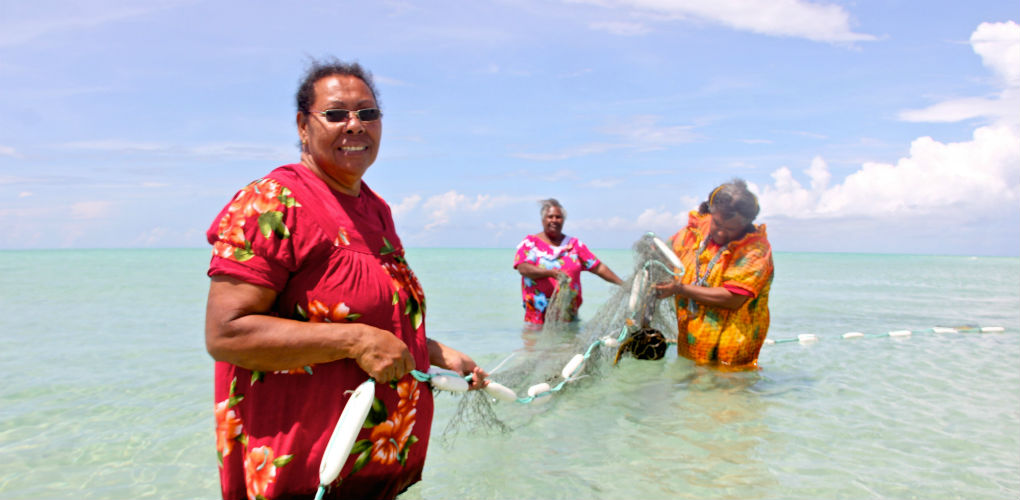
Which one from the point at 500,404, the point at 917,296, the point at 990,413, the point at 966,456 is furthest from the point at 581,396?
the point at 917,296

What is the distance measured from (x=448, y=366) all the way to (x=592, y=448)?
2311 millimetres

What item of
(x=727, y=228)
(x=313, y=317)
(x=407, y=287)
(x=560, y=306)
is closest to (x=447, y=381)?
(x=407, y=287)

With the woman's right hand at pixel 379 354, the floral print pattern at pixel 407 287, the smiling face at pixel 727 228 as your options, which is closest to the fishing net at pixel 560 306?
the smiling face at pixel 727 228

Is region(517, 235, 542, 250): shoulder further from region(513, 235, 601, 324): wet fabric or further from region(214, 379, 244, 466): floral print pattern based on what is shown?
region(214, 379, 244, 466): floral print pattern

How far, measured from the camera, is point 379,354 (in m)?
1.78

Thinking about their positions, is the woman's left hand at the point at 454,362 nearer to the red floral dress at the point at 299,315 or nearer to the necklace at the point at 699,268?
the red floral dress at the point at 299,315

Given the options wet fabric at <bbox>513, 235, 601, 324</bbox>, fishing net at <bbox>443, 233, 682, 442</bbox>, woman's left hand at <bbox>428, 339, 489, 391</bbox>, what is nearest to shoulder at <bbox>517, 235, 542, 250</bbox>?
wet fabric at <bbox>513, 235, 601, 324</bbox>

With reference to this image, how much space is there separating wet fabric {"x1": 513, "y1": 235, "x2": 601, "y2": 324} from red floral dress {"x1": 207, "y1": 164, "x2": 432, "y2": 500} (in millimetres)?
6437

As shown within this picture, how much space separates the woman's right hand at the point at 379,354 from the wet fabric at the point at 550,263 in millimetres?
6523

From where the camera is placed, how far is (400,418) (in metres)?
2.01

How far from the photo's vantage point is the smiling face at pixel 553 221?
834 cm

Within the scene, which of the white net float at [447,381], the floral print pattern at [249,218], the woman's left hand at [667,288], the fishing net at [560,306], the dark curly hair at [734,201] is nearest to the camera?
the floral print pattern at [249,218]

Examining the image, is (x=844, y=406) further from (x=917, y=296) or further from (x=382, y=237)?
(x=917, y=296)

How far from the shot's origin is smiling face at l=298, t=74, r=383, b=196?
1941 mm
